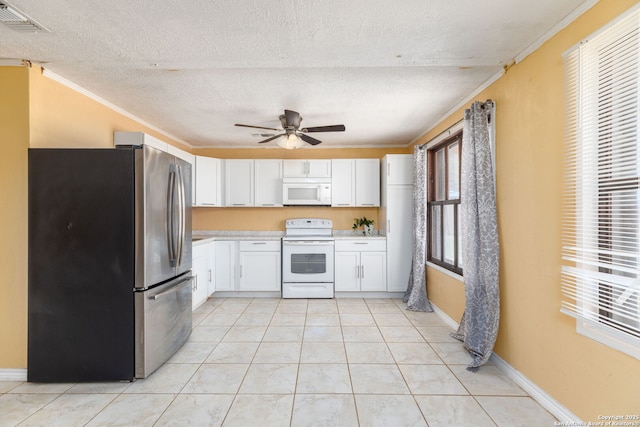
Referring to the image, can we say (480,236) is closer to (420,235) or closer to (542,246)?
(542,246)

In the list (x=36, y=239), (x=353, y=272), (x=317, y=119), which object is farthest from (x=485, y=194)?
(x=36, y=239)

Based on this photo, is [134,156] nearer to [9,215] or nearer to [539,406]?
[9,215]

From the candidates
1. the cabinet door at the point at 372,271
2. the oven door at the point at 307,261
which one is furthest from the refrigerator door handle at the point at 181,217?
the cabinet door at the point at 372,271

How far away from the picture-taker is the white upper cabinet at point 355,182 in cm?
488

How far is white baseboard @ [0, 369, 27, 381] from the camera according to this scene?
232 cm

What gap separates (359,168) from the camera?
4883mm

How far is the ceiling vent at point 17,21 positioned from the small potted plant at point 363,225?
414 cm

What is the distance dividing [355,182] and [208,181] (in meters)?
2.31

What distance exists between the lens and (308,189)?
16.0 feet

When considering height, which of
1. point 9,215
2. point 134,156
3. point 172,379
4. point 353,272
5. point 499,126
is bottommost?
point 172,379

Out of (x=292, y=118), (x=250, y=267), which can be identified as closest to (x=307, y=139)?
(x=292, y=118)

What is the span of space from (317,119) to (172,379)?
2.99 m

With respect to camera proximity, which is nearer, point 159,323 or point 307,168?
point 159,323

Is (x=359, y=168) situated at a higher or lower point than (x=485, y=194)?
higher
